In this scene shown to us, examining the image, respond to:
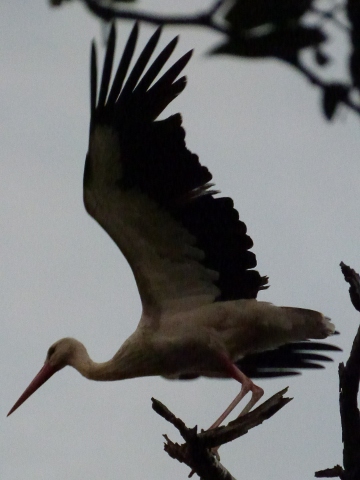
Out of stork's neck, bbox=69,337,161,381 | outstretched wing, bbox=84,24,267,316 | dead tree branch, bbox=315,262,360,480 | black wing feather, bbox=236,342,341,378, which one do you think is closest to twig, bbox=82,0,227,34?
dead tree branch, bbox=315,262,360,480

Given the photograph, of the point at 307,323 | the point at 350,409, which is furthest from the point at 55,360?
the point at 350,409

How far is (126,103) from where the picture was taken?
577 cm

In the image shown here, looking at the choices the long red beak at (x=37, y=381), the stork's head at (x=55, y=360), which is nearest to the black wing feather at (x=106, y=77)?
the stork's head at (x=55, y=360)

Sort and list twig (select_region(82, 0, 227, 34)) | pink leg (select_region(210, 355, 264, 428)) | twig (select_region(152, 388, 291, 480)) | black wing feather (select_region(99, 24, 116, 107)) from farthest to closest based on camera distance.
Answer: pink leg (select_region(210, 355, 264, 428))
black wing feather (select_region(99, 24, 116, 107))
twig (select_region(152, 388, 291, 480))
twig (select_region(82, 0, 227, 34))

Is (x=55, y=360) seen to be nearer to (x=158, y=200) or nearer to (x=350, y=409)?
(x=158, y=200)

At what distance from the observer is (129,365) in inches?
253

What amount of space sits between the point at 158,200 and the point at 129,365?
1.37 meters

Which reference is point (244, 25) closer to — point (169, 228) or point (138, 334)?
point (169, 228)

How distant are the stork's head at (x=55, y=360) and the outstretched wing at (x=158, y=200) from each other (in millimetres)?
1183

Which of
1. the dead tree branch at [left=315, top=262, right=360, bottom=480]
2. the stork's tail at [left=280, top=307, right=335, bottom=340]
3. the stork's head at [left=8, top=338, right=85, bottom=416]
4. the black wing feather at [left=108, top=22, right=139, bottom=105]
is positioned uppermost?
the black wing feather at [left=108, top=22, right=139, bottom=105]

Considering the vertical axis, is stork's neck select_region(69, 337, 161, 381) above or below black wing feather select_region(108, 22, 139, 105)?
Answer: below

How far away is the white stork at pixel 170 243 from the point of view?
572 centimetres

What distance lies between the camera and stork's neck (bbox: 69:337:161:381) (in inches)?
248

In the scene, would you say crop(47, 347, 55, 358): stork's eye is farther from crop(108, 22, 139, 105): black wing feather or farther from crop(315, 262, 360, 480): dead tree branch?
crop(315, 262, 360, 480): dead tree branch
